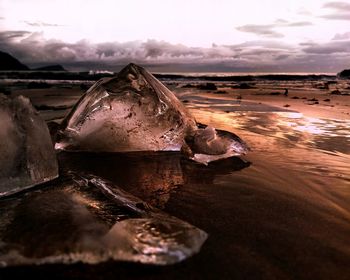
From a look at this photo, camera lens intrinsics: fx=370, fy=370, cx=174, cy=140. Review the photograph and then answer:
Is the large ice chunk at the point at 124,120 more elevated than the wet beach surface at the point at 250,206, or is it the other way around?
the large ice chunk at the point at 124,120

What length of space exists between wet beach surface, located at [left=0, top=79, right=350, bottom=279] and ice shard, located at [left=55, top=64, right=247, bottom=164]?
12 cm

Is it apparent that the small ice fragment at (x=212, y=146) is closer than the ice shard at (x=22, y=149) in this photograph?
No

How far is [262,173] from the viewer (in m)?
2.49

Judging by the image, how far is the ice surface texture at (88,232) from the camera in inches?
47.9

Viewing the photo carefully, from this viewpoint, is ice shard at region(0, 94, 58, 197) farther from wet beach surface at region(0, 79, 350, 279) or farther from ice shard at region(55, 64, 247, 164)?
ice shard at region(55, 64, 247, 164)

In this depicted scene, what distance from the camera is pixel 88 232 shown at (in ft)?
4.29

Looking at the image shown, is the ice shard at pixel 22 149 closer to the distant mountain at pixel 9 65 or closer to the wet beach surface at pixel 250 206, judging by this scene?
the wet beach surface at pixel 250 206

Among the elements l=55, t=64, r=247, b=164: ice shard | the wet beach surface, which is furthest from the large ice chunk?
the wet beach surface

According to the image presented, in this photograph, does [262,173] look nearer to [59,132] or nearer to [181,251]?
[181,251]

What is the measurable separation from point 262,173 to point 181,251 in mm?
1370

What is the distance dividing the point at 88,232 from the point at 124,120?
168cm

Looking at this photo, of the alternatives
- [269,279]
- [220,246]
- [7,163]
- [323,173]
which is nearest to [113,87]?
[7,163]

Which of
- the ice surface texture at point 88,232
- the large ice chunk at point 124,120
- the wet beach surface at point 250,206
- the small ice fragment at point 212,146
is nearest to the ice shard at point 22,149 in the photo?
the ice surface texture at point 88,232

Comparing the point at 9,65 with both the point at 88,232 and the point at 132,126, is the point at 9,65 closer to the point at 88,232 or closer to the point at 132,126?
the point at 132,126
